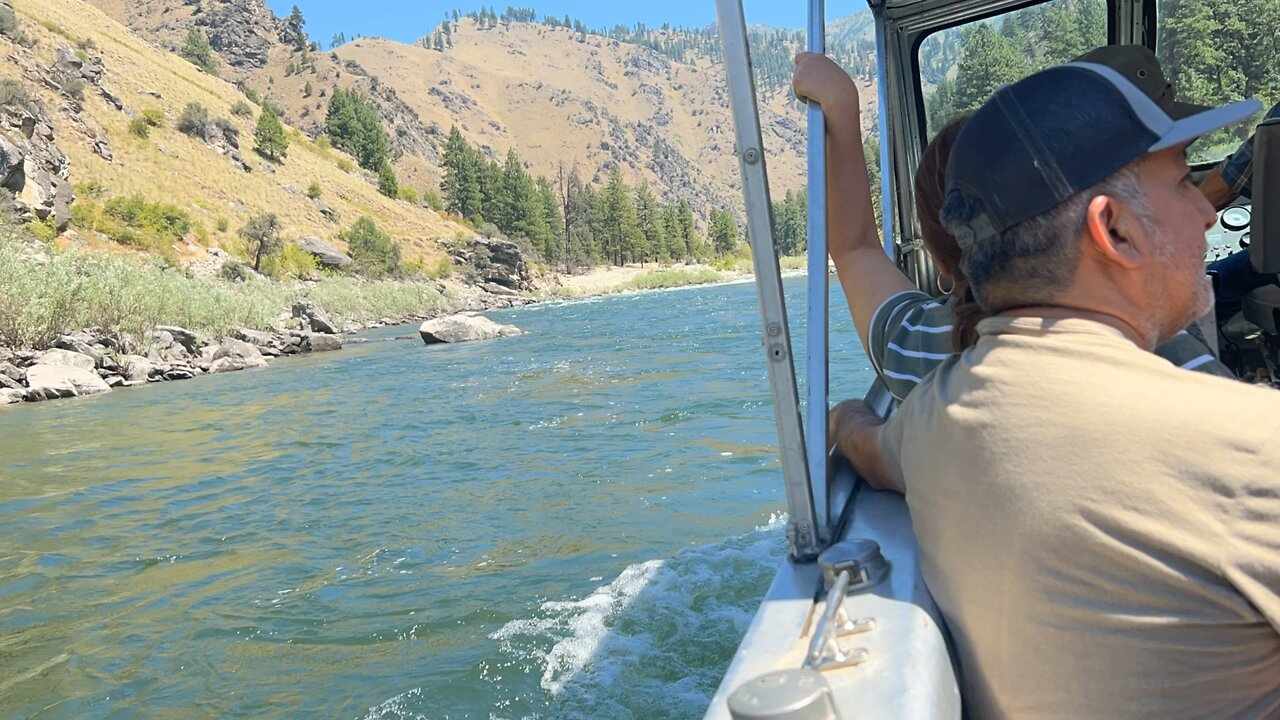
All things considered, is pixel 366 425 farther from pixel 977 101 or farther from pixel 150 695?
pixel 977 101

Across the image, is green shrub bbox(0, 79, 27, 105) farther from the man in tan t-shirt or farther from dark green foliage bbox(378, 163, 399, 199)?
the man in tan t-shirt

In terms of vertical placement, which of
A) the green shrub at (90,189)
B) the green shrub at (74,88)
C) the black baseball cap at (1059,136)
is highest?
the green shrub at (74,88)

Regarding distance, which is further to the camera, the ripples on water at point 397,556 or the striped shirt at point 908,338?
the ripples on water at point 397,556

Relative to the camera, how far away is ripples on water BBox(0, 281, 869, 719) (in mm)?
3854

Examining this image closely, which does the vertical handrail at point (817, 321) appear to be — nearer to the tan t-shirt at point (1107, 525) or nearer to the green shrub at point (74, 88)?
the tan t-shirt at point (1107, 525)

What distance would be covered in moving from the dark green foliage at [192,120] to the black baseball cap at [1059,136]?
217 ft

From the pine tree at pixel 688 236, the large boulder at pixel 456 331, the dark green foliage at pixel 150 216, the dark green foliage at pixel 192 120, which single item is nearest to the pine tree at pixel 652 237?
the pine tree at pixel 688 236

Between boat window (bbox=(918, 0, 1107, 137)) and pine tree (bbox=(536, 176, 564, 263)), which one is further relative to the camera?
pine tree (bbox=(536, 176, 564, 263))

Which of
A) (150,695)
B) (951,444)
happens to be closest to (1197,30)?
(951,444)

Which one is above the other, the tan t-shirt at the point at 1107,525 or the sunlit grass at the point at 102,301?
the sunlit grass at the point at 102,301

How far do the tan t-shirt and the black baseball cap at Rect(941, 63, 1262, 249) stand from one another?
0.15 metres

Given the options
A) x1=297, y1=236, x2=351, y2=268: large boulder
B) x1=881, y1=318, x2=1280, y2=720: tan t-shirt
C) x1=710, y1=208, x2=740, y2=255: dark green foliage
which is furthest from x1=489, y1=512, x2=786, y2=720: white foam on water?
x1=710, y1=208, x2=740, y2=255: dark green foliage

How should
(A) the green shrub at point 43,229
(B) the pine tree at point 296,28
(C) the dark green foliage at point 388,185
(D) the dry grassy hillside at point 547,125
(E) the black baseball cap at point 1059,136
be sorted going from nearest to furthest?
1. (E) the black baseball cap at point 1059,136
2. (A) the green shrub at point 43,229
3. (C) the dark green foliage at point 388,185
4. (B) the pine tree at point 296,28
5. (D) the dry grassy hillside at point 547,125

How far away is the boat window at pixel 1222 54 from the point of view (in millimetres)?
3465
